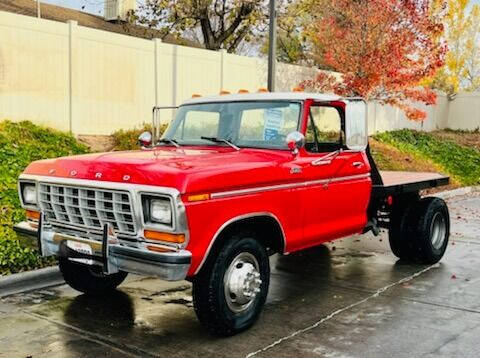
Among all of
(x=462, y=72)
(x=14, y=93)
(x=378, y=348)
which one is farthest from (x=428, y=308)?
(x=462, y=72)

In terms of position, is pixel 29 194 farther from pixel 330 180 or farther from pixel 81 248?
pixel 330 180

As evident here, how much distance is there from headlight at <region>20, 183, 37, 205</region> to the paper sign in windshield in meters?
2.25

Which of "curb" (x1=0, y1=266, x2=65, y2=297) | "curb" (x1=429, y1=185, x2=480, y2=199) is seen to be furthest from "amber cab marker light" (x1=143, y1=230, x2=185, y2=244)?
"curb" (x1=429, y1=185, x2=480, y2=199)

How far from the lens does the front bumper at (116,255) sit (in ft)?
14.7

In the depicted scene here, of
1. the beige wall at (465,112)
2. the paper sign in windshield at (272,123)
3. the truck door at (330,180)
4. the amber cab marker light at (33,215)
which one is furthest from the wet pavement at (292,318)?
the beige wall at (465,112)

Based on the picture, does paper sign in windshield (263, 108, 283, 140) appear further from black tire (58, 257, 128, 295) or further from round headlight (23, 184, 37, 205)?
round headlight (23, 184, 37, 205)

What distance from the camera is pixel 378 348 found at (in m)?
4.86

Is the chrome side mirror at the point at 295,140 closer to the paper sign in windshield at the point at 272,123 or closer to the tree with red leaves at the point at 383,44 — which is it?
the paper sign in windshield at the point at 272,123

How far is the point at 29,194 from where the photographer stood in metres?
5.61

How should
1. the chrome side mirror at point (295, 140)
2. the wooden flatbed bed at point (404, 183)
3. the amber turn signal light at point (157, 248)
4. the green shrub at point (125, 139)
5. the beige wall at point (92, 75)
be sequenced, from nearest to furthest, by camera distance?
the amber turn signal light at point (157, 248) < the chrome side mirror at point (295, 140) < the wooden flatbed bed at point (404, 183) < the beige wall at point (92, 75) < the green shrub at point (125, 139)

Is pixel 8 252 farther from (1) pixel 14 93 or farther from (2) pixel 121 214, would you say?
(1) pixel 14 93

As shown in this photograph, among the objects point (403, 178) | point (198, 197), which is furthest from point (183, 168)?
point (403, 178)

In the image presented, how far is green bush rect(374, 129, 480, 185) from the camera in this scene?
19.7 meters

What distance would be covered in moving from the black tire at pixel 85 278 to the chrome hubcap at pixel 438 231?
13.7 feet
